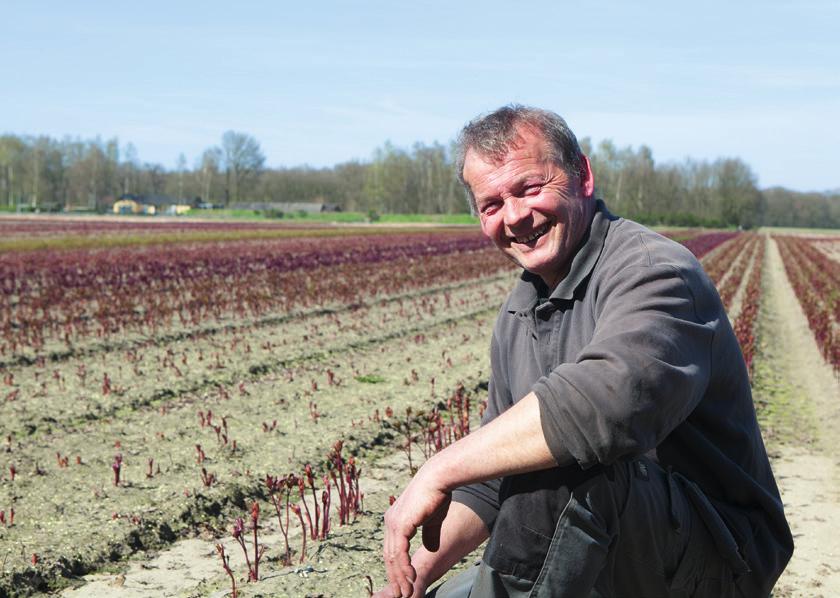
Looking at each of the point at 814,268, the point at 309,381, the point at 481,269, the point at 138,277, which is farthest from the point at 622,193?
the point at 309,381

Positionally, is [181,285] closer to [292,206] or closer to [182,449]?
[182,449]

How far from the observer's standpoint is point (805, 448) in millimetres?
6137

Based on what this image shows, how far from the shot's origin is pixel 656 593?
2.07 metres

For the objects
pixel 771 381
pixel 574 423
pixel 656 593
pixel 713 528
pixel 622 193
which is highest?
pixel 622 193

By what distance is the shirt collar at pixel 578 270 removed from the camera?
2346 millimetres

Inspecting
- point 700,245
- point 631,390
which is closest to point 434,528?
point 631,390

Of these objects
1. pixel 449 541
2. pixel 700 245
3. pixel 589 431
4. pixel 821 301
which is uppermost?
pixel 700 245

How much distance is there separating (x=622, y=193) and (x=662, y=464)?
96.7 meters

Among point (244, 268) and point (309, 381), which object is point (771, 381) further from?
point (244, 268)

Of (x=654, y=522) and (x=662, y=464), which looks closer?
(x=654, y=522)

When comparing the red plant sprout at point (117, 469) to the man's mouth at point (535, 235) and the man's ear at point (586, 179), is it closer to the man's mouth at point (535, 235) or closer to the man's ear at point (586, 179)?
the man's mouth at point (535, 235)

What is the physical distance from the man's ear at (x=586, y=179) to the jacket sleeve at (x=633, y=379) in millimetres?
561

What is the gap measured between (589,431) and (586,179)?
999 mm

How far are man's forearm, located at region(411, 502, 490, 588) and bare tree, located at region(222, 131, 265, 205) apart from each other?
353 feet
